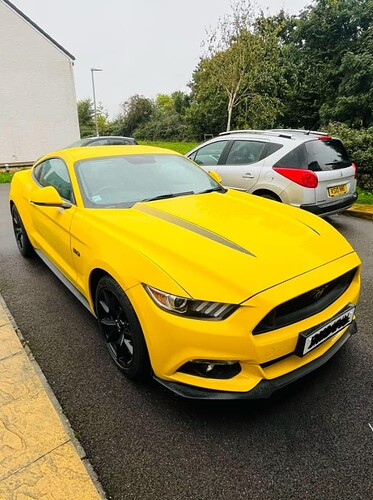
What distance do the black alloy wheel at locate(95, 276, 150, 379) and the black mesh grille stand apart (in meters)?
0.72

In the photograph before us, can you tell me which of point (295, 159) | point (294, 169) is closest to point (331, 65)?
point (295, 159)

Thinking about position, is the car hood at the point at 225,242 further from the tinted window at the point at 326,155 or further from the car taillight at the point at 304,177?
the tinted window at the point at 326,155

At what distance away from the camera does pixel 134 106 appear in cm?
4838

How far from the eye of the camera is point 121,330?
7.62ft

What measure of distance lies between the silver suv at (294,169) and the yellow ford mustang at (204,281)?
2066mm

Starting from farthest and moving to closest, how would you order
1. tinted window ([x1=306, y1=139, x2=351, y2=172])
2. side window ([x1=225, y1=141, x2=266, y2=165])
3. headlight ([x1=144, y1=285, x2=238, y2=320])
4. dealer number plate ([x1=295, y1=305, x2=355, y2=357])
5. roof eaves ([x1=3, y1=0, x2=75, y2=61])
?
1. roof eaves ([x1=3, y1=0, x2=75, y2=61])
2. side window ([x1=225, y1=141, x2=266, y2=165])
3. tinted window ([x1=306, y1=139, x2=351, y2=172])
4. dealer number plate ([x1=295, y1=305, x2=355, y2=357])
5. headlight ([x1=144, y1=285, x2=238, y2=320])

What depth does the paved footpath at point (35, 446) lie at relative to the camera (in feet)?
5.35

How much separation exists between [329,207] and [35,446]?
4567mm

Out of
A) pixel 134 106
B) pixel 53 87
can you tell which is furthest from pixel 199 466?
pixel 134 106

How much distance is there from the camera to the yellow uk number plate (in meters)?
4.99

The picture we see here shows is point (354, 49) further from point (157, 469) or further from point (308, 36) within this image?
point (157, 469)

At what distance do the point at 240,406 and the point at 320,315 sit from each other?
0.73 m

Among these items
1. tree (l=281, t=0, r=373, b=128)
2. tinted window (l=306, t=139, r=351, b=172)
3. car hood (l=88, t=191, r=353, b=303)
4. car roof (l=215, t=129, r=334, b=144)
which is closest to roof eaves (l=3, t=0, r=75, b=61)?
tree (l=281, t=0, r=373, b=128)

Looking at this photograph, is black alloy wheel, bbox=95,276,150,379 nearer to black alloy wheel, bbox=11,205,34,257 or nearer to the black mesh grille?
the black mesh grille
